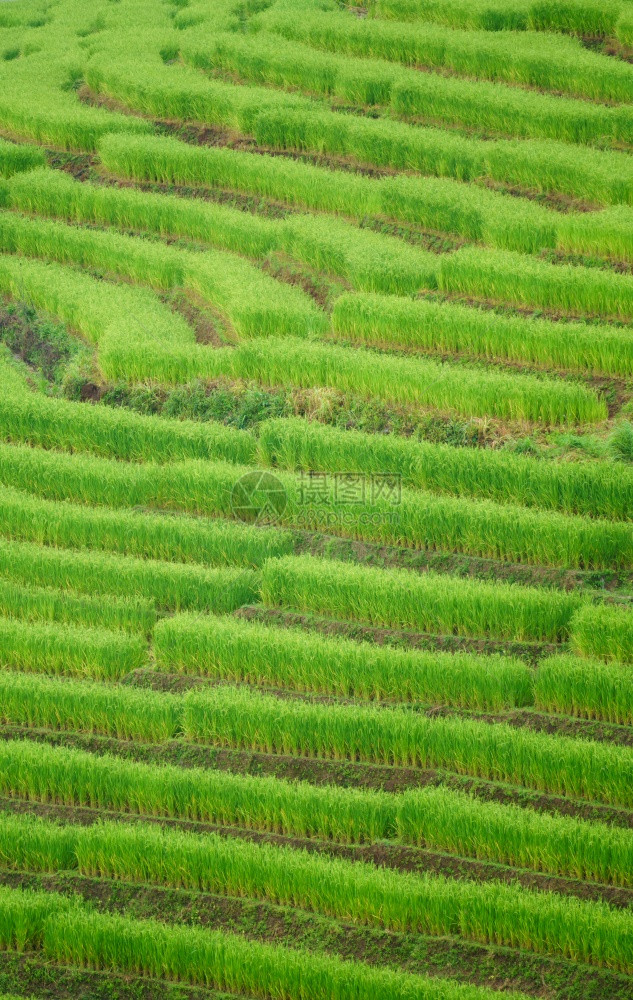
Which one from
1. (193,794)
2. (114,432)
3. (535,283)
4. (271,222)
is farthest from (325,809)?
(271,222)

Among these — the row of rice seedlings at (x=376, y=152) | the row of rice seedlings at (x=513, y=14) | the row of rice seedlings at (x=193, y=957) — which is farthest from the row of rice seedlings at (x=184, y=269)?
the row of rice seedlings at (x=193, y=957)

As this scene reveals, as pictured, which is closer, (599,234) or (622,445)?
(622,445)

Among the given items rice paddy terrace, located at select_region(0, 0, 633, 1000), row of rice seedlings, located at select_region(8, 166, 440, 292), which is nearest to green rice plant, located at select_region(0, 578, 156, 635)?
rice paddy terrace, located at select_region(0, 0, 633, 1000)

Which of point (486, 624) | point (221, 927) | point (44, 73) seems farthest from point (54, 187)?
point (221, 927)

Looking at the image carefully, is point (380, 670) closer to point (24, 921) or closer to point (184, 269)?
point (24, 921)

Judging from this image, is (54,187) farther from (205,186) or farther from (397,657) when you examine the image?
(397,657)

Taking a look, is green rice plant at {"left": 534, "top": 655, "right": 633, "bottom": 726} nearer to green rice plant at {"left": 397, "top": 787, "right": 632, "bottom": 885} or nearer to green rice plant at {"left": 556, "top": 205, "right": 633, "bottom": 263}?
green rice plant at {"left": 397, "top": 787, "right": 632, "bottom": 885}
